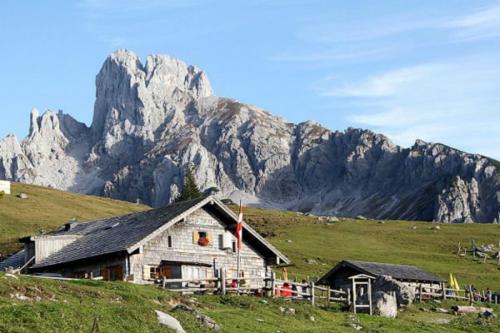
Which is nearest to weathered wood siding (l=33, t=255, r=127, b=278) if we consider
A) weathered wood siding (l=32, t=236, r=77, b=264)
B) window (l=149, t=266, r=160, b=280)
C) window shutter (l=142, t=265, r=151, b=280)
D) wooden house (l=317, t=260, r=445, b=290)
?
weathered wood siding (l=32, t=236, r=77, b=264)

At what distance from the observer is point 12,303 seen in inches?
1199

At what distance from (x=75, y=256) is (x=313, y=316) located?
19.3m

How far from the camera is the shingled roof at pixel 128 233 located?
180 feet

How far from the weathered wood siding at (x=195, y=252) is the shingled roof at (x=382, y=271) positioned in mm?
10066

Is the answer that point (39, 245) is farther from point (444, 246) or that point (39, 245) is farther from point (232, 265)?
point (444, 246)

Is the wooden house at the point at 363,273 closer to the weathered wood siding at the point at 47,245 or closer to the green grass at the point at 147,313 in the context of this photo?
the green grass at the point at 147,313

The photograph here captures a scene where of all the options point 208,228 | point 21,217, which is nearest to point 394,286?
point 208,228

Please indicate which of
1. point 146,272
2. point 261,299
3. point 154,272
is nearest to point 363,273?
point 154,272

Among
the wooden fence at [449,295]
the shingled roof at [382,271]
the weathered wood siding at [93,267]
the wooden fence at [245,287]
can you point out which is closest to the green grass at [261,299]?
the wooden fence at [449,295]

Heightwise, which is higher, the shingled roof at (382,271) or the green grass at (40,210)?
the green grass at (40,210)

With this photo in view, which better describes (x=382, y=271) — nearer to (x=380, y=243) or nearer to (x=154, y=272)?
(x=154, y=272)

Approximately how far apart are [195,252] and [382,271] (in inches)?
734

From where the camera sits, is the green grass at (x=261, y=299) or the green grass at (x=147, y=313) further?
the green grass at (x=261, y=299)

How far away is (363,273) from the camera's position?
6838 cm
